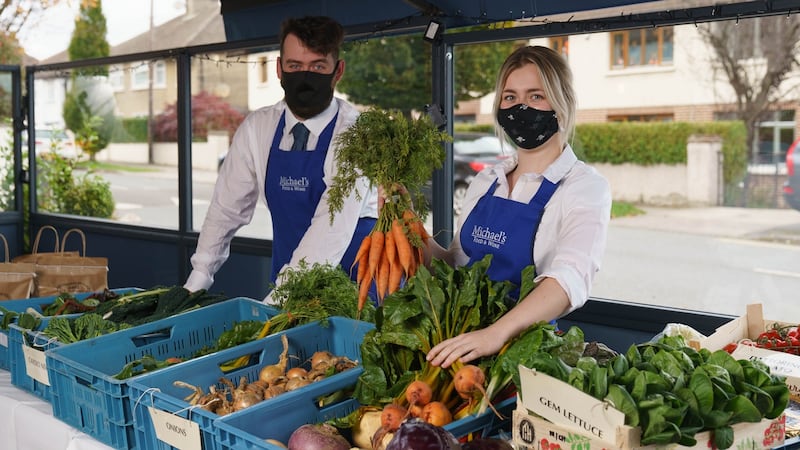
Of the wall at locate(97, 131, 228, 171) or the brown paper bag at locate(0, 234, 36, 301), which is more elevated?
the wall at locate(97, 131, 228, 171)

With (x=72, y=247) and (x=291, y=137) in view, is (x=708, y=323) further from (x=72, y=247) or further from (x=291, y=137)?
(x=72, y=247)

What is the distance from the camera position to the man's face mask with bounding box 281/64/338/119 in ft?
10.9

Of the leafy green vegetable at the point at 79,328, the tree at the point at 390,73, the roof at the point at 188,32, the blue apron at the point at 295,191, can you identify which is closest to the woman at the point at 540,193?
the blue apron at the point at 295,191

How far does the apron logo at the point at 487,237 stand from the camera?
255 centimetres

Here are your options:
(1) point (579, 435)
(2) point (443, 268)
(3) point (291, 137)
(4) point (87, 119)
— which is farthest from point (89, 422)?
(4) point (87, 119)

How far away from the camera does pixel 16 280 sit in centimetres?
397

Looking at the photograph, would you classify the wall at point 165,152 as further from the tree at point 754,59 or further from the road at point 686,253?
the tree at point 754,59

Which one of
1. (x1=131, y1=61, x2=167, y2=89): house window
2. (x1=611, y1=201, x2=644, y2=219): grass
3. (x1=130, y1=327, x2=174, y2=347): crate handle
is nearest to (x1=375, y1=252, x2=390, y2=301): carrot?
(x1=130, y1=327, x2=174, y2=347): crate handle

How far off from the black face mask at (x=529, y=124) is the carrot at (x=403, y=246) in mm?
439

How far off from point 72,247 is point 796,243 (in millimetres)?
6724

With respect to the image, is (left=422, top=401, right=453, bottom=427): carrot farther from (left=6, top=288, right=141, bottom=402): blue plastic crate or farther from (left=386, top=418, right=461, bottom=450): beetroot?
(left=6, top=288, right=141, bottom=402): blue plastic crate

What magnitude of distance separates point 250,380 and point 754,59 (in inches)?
278

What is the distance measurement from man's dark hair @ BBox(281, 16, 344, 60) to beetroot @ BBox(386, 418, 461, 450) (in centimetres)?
193

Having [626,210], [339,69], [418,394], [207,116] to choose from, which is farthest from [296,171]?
[626,210]
